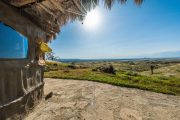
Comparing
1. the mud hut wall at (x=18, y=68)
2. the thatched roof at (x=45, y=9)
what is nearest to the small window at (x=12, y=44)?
the mud hut wall at (x=18, y=68)

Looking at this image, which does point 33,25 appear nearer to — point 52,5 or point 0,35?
point 52,5

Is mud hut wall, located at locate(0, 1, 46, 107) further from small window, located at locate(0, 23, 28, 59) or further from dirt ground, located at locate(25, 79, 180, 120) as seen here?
dirt ground, located at locate(25, 79, 180, 120)

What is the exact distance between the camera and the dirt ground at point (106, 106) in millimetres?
6191

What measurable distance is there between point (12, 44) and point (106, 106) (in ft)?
11.0

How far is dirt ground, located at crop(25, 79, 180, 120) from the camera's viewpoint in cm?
619

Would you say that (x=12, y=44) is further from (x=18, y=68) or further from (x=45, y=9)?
(x=45, y=9)

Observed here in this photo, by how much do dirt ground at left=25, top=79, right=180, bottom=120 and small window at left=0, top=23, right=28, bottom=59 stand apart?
1777 millimetres

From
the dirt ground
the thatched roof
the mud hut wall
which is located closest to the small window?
the mud hut wall

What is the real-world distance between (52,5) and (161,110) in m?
4.44

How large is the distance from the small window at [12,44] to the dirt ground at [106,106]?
1.78 m

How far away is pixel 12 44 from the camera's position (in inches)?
217

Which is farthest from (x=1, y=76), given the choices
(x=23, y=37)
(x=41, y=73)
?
(x=41, y=73)

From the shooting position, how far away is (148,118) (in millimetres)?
6184

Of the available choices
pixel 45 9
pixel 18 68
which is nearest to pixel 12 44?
pixel 18 68
